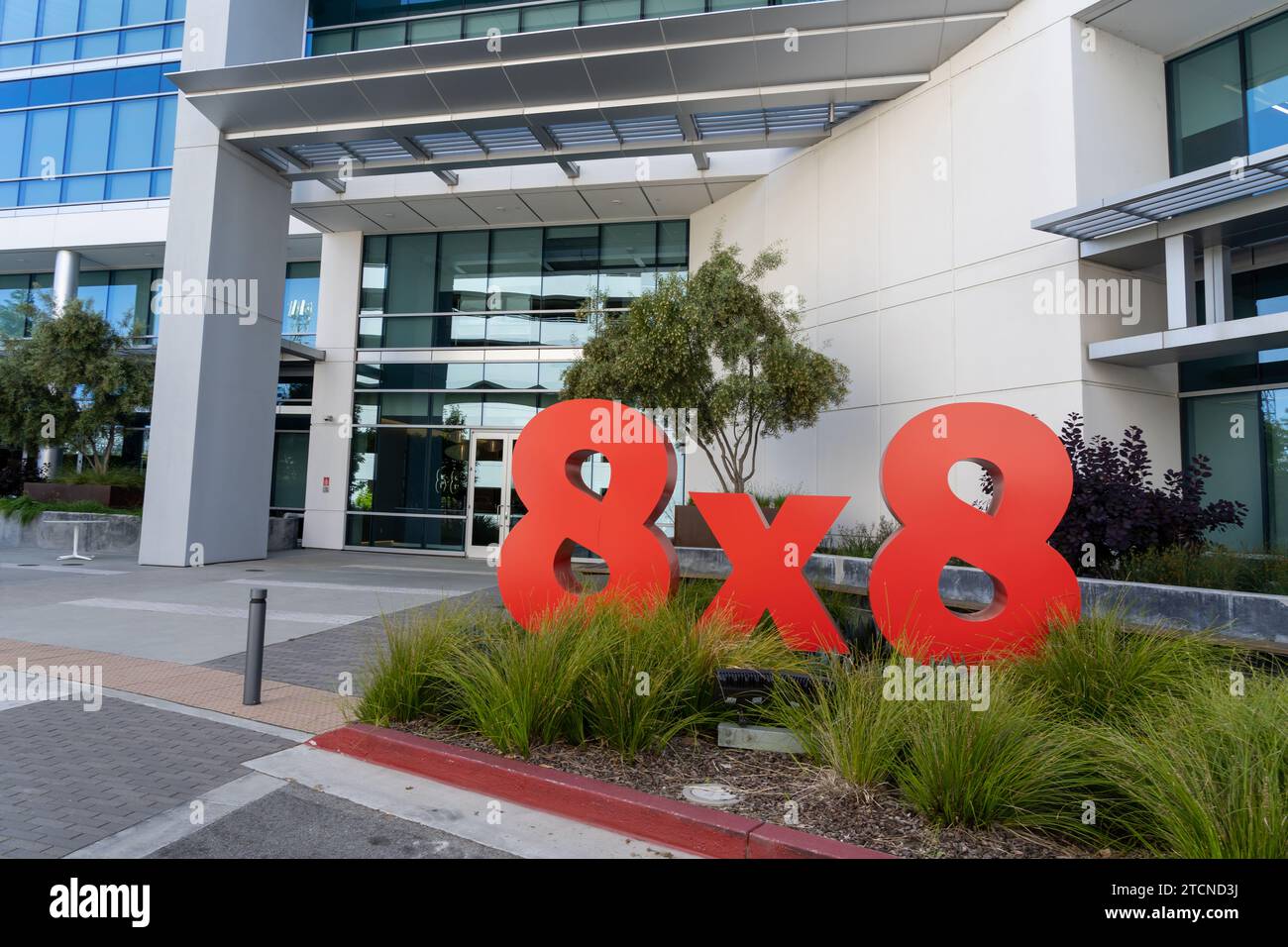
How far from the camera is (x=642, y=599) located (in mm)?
7008

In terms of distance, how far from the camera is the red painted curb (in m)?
3.85

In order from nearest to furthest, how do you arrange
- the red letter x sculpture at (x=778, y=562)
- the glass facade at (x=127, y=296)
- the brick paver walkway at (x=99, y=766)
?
→ the brick paver walkway at (x=99, y=766) → the red letter x sculpture at (x=778, y=562) → the glass facade at (x=127, y=296)

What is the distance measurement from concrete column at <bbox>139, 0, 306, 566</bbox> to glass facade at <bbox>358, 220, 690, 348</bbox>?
13.8ft

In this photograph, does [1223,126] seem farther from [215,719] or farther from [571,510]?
[215,719]

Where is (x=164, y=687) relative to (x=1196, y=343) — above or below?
below

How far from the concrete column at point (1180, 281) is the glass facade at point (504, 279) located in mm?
11186

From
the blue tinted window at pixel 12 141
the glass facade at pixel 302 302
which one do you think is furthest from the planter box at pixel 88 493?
the blue tinted window at pixel 12 141

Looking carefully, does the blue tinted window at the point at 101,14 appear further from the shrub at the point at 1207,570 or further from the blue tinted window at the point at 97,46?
the shrub at the point at 1207,570

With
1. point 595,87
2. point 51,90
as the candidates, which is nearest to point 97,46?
point 51,90

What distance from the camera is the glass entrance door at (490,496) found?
764 inches

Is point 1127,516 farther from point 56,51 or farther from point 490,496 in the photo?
point 56,51

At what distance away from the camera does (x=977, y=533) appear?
21.6ft

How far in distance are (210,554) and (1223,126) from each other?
62.5ft

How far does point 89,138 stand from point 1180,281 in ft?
87.4
